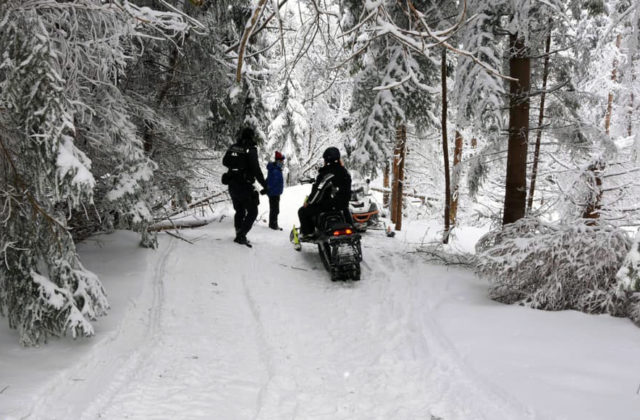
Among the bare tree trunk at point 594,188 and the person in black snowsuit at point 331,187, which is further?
the person in black snowsuit at point 331,187

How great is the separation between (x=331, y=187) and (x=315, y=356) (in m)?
3.69

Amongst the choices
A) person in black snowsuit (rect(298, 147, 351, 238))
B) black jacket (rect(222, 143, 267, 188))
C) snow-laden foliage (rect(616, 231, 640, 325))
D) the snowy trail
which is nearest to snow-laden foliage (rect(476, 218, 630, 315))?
snow-laden foliage (rect(616, 231, 640, 325))

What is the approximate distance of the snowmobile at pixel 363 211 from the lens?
12.3m

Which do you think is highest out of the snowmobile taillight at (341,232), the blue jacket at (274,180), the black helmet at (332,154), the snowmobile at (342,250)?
the black helmet at (332,154)

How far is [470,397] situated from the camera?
368cm

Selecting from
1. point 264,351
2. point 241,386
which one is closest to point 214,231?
point 264,351

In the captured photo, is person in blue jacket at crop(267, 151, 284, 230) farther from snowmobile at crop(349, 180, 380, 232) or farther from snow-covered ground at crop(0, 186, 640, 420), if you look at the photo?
snow-covered ground at crop(0, 186, 640, 420)

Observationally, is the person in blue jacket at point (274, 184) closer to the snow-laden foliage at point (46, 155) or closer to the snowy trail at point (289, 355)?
the snowy trail at point (289, 355)

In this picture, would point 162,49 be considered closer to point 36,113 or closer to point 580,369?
point 36,113

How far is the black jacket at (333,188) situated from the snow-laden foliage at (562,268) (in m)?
2.76

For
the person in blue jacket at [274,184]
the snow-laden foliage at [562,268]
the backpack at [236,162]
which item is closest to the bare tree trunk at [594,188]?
the snow-laden foliage at [562,268]

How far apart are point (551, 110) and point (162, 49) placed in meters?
8.49

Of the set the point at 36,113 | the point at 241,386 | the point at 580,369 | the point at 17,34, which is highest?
the point at 17,34

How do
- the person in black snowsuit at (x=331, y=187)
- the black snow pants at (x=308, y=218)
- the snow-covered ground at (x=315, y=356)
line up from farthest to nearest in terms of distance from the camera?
the black snow pants at (x=308, y=218), the person in black snowsuit at (x=331, y=187), the snow-covered ground at (x=315, y=356)
